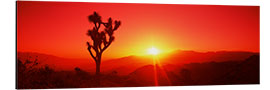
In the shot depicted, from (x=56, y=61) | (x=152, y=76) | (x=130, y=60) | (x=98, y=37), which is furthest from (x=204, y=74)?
(x=56, y=61)

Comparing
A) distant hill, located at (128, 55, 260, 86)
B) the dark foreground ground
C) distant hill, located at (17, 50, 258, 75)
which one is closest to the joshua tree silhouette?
distant hill, located at (17, 50, 258, 75)

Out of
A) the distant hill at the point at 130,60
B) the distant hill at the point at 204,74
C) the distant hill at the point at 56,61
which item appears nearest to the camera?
the distant hill at the point at 56,61

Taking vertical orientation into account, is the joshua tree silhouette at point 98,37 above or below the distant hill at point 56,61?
above

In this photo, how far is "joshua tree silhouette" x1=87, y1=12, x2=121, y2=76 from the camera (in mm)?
7664

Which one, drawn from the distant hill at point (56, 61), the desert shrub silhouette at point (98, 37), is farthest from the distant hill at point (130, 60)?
the desert shrub silhouette at point (98, 37)

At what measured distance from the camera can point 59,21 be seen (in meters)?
7.63

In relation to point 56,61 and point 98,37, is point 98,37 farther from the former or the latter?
point 56,61

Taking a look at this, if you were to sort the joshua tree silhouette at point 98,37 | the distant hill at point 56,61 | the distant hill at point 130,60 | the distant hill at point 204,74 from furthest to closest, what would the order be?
1. the distant hill at point 204,74
2. the joshua tree silhouette at point 98,37
3. the distant hill at point 130,60
4. the distant hill at point 56,61

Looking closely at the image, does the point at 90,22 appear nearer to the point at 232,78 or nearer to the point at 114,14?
the point at 114,14

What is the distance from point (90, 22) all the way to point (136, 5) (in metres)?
0.98

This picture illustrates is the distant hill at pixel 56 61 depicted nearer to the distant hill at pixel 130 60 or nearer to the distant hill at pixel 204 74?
the distant hill at pixel 130 60

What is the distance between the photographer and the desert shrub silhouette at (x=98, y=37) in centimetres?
766

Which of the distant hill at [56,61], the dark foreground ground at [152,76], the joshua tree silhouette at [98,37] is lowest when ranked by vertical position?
the dark foreground ground at [152,76]
